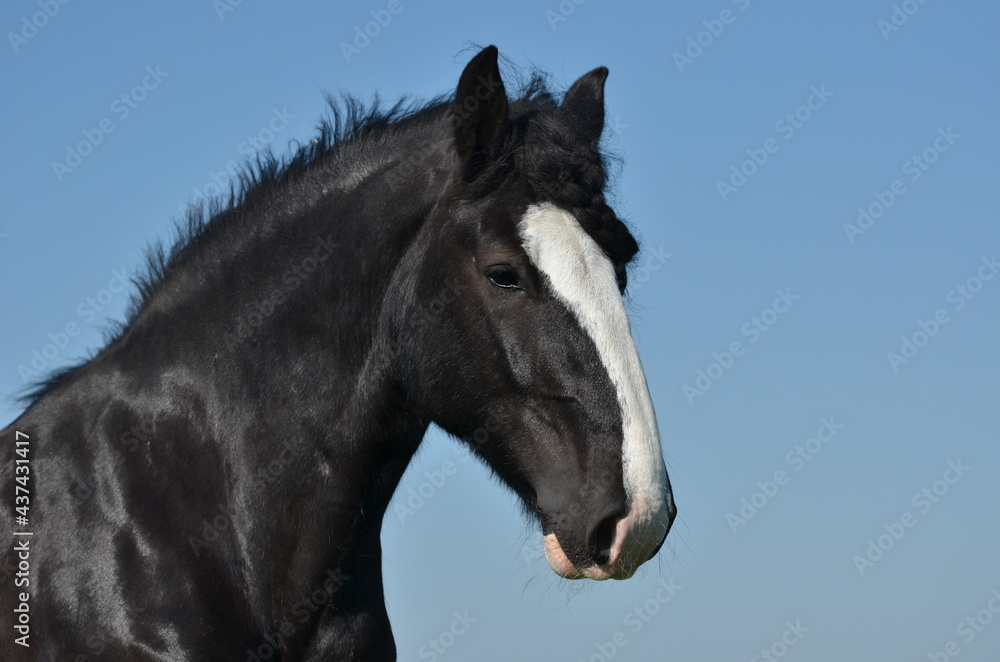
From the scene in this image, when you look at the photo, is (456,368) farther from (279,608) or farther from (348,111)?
(348,111)

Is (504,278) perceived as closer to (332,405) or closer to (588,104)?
(332,405)

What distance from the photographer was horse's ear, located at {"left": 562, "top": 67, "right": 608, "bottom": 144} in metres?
5.34

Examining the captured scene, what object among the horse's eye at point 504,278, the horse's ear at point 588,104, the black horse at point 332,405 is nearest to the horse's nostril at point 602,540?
the black horse at point 332,405

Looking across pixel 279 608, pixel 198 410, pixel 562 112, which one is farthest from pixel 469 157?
pixel 279 608

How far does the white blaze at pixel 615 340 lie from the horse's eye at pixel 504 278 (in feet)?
0.40

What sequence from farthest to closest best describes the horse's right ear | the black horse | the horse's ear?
the horse's ear < the horse's right ear < the black horse

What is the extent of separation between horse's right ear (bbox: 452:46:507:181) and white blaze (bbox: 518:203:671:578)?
0.41m

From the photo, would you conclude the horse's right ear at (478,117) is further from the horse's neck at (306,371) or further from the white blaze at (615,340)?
the white blaze at (615,340)

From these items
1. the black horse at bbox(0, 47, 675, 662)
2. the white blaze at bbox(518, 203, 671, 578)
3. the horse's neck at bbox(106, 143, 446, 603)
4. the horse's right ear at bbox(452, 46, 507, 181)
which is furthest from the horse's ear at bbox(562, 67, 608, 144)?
the horse's neck at bbox(106, 143, 446, 603)

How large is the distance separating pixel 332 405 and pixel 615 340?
137cm

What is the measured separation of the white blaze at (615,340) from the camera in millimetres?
4279

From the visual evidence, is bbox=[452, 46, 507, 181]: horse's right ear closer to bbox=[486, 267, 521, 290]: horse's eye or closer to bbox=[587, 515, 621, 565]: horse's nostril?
bbox=[486, 267, 521, 290]: horse's eye

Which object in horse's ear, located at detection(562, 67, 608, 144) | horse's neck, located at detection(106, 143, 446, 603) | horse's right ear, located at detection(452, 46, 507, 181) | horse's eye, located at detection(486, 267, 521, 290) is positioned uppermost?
horse's ear, located at detection(562, 67, 608, 144)

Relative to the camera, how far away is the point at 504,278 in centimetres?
477
